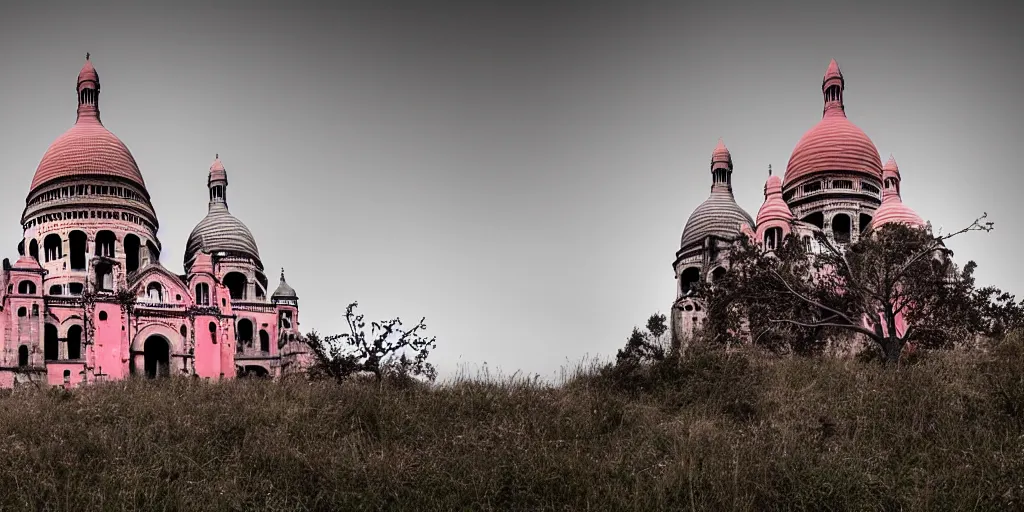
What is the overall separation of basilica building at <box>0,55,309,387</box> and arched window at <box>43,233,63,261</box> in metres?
0.05

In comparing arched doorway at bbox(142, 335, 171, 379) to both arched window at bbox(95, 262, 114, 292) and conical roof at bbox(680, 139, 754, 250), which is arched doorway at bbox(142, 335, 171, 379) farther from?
conical roof at bbox(680, 139, 754, 250)

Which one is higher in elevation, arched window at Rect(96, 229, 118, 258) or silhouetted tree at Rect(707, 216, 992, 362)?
arched window at Rect(96, 229, 118, 258)

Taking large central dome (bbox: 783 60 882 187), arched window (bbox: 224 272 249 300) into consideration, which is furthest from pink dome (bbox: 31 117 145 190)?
large central dome (bbox: 783 60 882 187)

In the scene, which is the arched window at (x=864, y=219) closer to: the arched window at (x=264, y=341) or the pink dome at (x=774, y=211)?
the pink dome at (x=774, y=211)

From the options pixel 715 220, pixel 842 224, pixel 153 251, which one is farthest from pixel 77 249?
pixel 842 224

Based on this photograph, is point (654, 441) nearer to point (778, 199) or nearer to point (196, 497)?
point (196, 497)

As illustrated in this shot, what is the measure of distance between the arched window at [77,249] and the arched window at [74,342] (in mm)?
8001

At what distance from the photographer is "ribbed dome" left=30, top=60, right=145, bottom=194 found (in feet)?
149

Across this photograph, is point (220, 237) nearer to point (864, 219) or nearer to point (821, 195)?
point (821, 195)

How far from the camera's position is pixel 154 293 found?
1519 inches

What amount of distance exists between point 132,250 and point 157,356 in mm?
8994

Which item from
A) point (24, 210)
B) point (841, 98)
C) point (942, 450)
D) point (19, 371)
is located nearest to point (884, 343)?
point (942, 450)

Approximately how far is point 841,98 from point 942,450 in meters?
43.2

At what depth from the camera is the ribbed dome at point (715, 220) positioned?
46.7 metres
